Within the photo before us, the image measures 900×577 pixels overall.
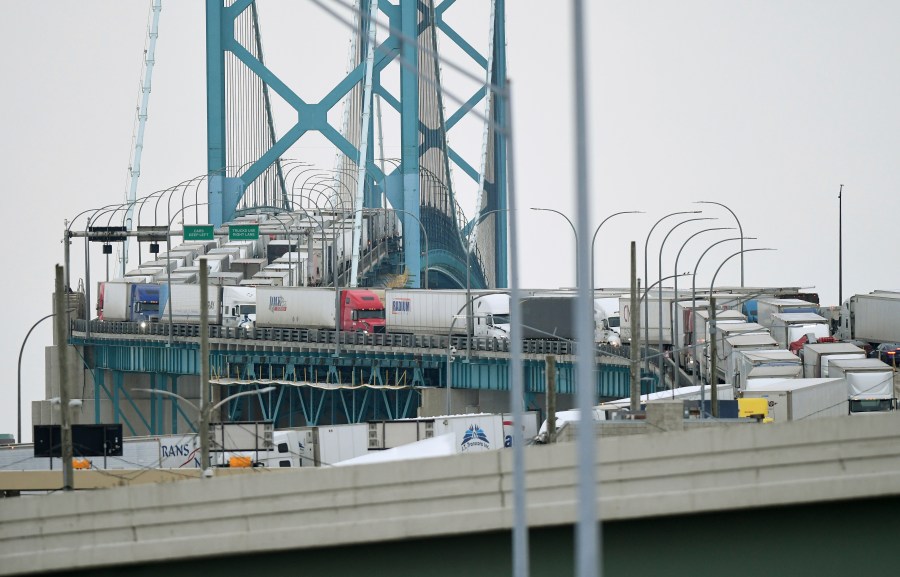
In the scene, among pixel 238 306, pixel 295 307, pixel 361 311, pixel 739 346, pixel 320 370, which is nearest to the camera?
pixel 739 346

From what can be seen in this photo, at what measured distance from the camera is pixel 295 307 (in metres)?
75.7

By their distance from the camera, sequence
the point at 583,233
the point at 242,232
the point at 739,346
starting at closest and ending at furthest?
1. the point at 583,233
2. the point at 739,346
3. the point at 242,232

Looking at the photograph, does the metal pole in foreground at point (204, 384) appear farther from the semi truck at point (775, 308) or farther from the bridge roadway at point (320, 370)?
the semi truck at point (775, 308)

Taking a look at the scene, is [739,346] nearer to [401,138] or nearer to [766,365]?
[766,365]

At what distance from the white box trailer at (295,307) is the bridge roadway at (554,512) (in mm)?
57384

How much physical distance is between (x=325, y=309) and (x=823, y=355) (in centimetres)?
3174

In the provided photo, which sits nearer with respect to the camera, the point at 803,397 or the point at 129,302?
the point at 803,397

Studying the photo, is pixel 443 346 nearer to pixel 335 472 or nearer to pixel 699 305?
pixel 699 305

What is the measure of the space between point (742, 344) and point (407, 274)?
42702 mm

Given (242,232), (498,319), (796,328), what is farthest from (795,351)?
(242,232)

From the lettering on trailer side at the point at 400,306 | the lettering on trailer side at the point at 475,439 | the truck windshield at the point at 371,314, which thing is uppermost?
the lettering on trailer side at the point at 400,306

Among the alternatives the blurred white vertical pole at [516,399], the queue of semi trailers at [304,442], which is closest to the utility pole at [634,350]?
the queue of semi trailers at [304,442]

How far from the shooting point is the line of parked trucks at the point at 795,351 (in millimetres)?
41881

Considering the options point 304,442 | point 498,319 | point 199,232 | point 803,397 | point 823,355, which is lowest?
point 304,442
